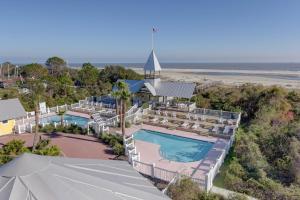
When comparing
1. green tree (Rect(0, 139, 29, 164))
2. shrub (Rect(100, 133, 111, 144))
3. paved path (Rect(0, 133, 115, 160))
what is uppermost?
green tree (Rect(0, 139, 29, 164))

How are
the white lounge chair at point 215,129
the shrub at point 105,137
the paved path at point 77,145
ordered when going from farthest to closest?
the white lounge chair at point 215,129 < the shrub at point 105,137 < the paved path at point 77,145

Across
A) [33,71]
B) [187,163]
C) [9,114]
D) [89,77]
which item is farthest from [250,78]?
[9,114]

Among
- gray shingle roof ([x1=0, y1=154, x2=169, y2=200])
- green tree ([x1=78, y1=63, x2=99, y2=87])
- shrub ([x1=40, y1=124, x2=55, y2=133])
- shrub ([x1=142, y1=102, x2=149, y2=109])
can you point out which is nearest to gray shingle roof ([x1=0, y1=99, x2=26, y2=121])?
shrub ([x1=40, y1=124, x2=55, y2=133])

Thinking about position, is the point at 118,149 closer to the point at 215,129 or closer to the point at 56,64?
the point at 215,129

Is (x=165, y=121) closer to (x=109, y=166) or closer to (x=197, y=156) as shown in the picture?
(x=197, y=156)

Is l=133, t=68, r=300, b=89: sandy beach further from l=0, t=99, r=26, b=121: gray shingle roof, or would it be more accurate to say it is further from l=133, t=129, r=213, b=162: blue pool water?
l=0, t=99, r=26, b=121: gray shingle roof

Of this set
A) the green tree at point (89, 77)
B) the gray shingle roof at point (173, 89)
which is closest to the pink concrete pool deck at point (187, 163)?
the gray shingle roof at point (173, 89)

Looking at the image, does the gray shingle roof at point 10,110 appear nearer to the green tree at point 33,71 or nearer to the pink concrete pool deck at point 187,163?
the pink concrete pool deck at point 187,163
